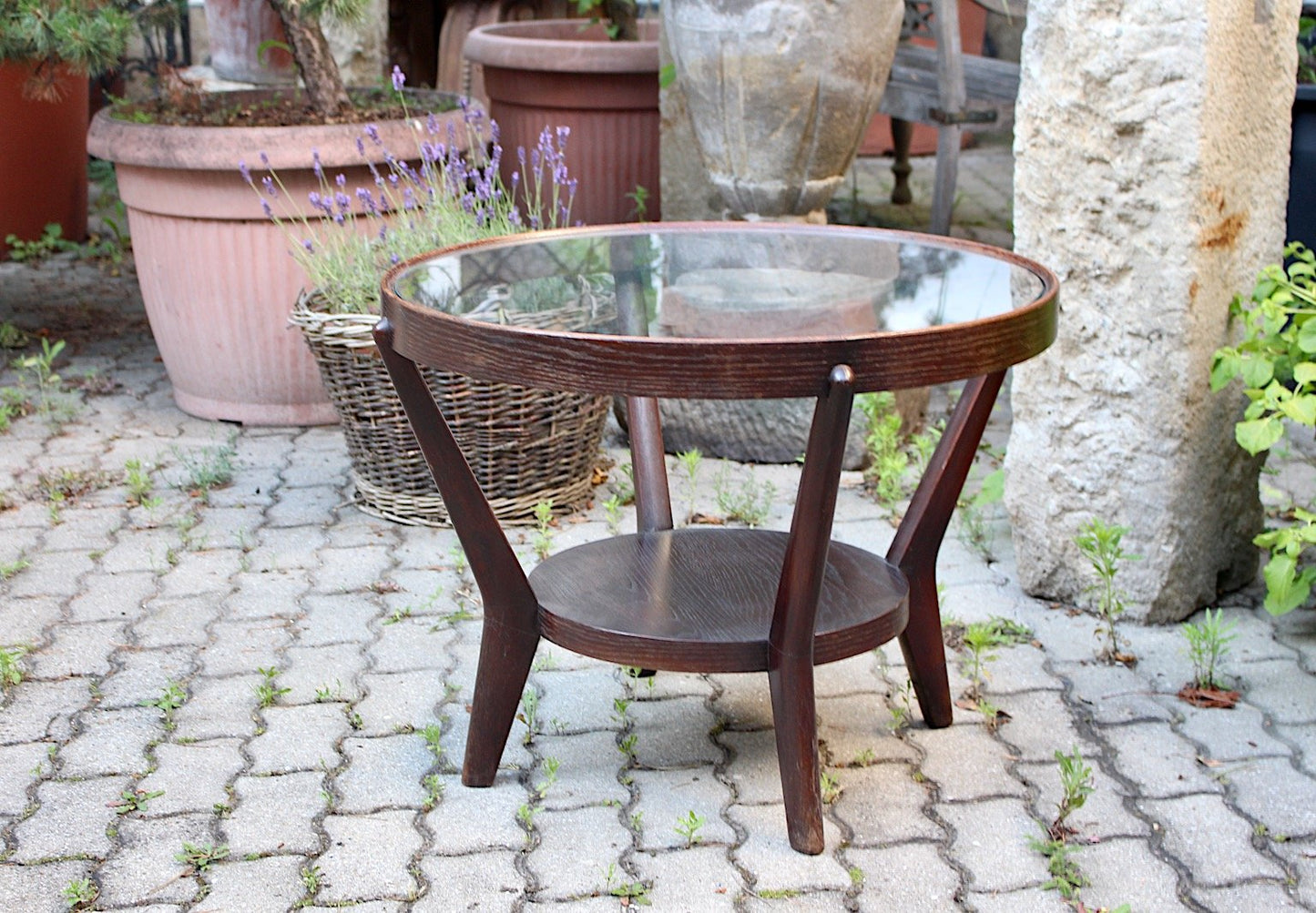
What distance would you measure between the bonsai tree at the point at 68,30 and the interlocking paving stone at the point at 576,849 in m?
2.45

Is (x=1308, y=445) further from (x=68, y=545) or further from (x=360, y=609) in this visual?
(x=68, y=545)

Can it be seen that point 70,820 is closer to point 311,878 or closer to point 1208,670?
point 311,878

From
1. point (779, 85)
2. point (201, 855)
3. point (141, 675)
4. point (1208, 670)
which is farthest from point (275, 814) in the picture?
point (779, 85)

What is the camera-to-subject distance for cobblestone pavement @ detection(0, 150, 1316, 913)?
2.05 metres

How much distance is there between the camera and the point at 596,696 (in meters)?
2.59

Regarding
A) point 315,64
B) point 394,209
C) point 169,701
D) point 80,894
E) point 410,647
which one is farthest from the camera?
point 315,64

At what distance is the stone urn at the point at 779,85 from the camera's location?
3.60 meters

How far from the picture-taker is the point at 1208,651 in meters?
2.68

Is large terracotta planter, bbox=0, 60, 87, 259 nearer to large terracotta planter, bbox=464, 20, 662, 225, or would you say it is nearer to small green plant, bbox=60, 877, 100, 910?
large terracotta planter, bbox=464, 20, 662, 225

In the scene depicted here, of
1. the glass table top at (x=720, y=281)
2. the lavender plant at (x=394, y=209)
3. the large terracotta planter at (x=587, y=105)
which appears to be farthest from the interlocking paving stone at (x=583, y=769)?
the large terracotta planter at (x=587, y=105)

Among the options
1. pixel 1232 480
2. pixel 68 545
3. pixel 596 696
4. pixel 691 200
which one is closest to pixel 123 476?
pixel 68 545

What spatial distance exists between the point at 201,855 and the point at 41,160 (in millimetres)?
4138

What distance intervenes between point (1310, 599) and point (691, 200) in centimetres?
242

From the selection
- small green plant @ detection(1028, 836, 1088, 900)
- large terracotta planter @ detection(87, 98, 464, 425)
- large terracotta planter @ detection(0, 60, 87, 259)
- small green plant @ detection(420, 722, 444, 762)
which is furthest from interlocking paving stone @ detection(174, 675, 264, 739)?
large terracotta planter @ detection(0, 60, 87, 259)
